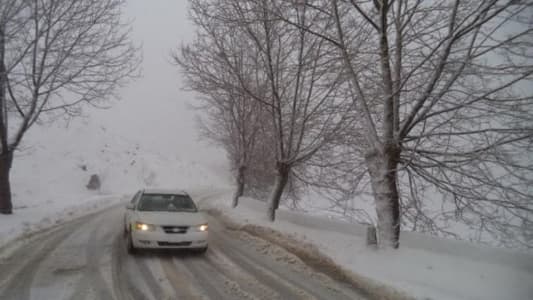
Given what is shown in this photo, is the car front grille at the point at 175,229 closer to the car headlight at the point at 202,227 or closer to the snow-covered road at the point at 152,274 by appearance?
the car headlight at the point at 202,227

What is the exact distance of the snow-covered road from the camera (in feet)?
15.3

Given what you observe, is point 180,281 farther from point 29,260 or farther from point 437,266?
point 437,266

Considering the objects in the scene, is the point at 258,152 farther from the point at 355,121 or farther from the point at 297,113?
the point at 355,121

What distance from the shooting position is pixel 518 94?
4973 millimetres

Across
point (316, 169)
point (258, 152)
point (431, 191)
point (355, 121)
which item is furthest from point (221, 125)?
point (431, 191)

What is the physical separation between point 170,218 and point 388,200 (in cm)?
494

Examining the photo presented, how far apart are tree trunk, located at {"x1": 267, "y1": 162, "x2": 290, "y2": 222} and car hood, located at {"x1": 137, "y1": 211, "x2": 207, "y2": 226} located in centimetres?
367

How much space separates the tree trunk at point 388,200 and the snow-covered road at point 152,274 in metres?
1.63

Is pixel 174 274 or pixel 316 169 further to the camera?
pixel 316 169

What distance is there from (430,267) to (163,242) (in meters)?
5.45

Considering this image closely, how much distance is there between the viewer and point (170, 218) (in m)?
6.86

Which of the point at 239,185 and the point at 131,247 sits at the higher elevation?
the point at 239,185

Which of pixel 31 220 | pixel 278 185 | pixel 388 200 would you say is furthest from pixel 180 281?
pixel 31 220

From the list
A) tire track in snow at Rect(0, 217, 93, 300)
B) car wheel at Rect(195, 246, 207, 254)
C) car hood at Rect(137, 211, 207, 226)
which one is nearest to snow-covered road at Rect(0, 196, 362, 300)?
tire track in snow at Rect(0, 217, 93, 300)
